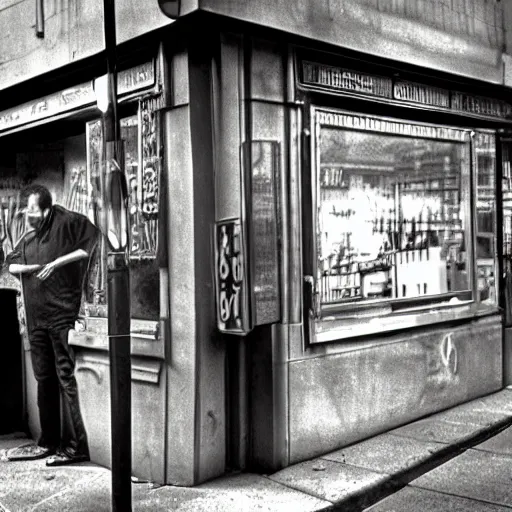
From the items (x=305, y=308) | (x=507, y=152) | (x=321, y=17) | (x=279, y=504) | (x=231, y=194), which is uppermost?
(x=321, y=17)

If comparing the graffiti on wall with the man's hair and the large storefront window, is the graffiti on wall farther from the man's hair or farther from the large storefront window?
the man's hair

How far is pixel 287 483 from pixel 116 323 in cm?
216

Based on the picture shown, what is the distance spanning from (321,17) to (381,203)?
82.1 inches

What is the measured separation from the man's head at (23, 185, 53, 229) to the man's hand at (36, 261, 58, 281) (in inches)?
16.8

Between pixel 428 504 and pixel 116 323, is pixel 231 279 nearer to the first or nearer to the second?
pixel 116 323

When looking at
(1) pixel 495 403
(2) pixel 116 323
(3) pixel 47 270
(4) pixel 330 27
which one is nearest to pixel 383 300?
(1) pixel 495 403

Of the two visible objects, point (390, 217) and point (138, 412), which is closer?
point (138, 412)

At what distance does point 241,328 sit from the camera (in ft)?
20.2

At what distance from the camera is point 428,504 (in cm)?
571

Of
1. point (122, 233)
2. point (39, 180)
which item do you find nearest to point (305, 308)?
point (122, 233)

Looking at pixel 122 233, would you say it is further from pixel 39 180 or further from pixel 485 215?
pixel 485 215

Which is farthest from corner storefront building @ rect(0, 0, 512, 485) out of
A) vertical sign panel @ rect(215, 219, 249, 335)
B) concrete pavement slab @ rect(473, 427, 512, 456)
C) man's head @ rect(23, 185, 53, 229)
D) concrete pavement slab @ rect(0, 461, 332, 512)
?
concrete pavement slab @ rect(473, 427, 512, 456)

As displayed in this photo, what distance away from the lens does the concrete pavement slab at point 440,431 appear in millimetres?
7277

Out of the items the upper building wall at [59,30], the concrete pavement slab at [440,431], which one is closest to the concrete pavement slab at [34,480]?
the concrete pavement slab at [440,431]
